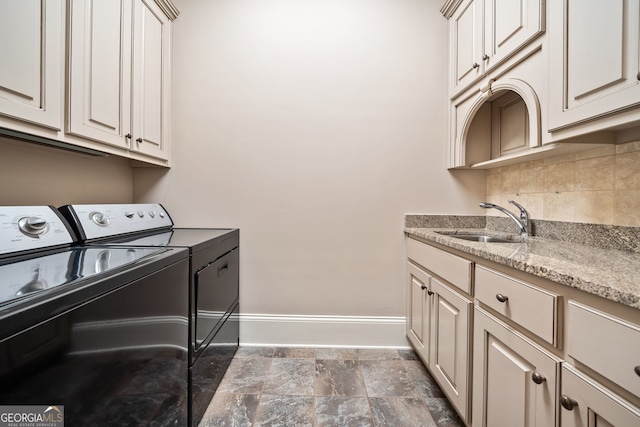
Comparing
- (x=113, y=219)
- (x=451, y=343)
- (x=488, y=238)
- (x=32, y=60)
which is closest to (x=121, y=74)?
(x=32, y=60)

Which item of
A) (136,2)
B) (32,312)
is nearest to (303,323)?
(32,312)

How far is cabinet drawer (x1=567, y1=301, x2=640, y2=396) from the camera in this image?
1.84ft

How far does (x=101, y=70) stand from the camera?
4.26ft

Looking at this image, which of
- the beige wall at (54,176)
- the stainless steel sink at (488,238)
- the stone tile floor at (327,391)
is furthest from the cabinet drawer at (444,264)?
the beige wall at (54,176)

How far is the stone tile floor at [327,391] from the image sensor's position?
4.25 feet

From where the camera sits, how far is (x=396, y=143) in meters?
1.98

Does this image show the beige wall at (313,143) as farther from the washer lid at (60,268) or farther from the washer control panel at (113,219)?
the washer lid at (60,268)

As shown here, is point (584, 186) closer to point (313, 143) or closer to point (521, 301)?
point (521, 301)

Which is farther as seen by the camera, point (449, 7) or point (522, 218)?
point (449, 7)

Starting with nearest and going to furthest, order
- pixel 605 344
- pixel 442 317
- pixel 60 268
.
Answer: pixel 605 344 < pixel 60 268 < pixel 442 317

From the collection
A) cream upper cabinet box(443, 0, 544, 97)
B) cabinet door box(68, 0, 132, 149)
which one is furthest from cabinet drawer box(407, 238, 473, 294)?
cabinet door box(68, 0, 132, 149)

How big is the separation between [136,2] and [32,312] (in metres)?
1.86

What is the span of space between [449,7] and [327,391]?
2.60 meters

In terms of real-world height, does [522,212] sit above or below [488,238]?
above
